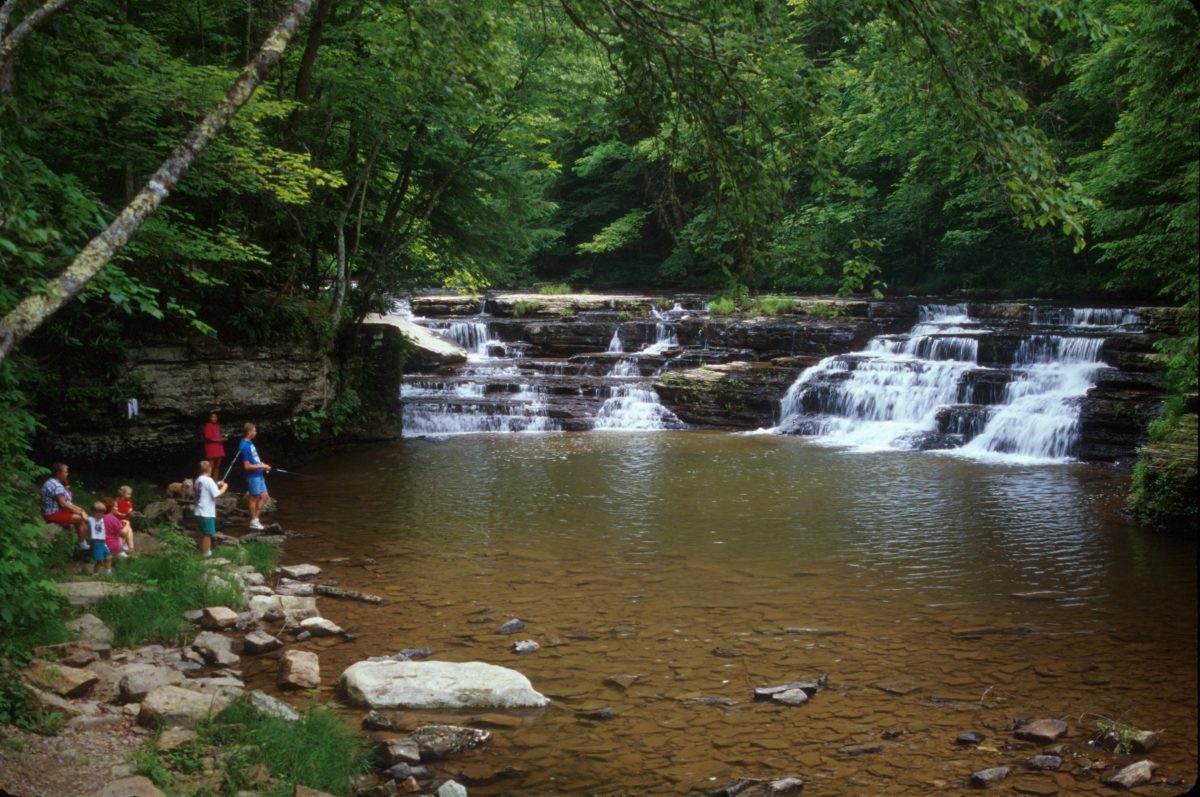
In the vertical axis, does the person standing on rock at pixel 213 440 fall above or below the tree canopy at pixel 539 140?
below

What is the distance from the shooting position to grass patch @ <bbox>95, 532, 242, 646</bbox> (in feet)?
25.1

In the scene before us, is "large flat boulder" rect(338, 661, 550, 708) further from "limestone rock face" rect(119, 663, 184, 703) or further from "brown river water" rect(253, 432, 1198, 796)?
"limestone rock face" rect(119, 663, 184, 703)

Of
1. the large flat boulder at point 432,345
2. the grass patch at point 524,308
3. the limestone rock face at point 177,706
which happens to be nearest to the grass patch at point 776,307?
the grass patch at point 524,308

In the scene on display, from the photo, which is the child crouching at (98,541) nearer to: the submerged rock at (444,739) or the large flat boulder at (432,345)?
the submerged rock at (444,739)

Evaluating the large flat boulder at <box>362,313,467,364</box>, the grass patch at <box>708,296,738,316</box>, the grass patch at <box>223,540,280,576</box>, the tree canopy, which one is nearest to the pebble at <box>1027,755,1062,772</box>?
the tree canopy

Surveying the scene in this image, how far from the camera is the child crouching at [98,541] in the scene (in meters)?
8.84

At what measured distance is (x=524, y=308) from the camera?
29953 mm

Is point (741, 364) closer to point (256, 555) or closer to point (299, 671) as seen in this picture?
point (256, 555)

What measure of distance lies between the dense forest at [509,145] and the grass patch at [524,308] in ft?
25.7

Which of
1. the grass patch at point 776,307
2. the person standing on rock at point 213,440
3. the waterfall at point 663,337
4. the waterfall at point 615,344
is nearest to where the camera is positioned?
the person standing on rock at point 213,440

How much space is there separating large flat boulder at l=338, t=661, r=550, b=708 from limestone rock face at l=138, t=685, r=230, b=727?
1.06 m

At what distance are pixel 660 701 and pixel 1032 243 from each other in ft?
91.2

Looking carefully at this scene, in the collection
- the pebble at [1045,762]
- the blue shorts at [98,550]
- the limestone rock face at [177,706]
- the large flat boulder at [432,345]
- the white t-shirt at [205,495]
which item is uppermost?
the large flat boulder at [432,345]

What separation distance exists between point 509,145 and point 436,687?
1372 centimetres
